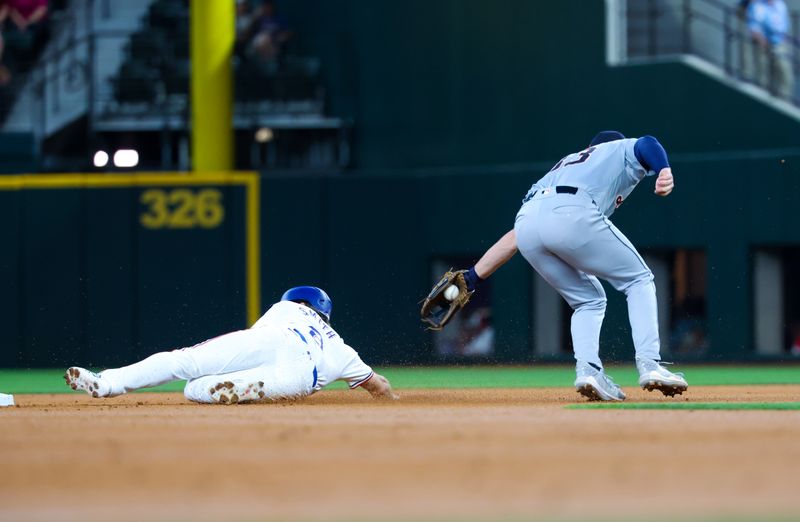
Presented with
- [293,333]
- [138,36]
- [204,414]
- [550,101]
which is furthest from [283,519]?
[138,36]

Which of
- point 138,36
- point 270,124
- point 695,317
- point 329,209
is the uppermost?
point 138,36

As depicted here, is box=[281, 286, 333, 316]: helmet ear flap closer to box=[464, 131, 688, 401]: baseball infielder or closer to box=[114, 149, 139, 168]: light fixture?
box=[464, 131, 688, 401]: baseball infielder

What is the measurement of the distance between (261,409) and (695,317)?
28.5 feet

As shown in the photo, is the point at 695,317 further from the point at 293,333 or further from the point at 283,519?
the point at 283,519

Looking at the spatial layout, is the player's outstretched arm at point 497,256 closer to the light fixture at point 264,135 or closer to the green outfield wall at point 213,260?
the green outfield wall at point 213,260

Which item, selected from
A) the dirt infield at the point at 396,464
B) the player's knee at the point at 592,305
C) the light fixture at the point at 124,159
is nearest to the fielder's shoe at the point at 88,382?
the dirt infield at the point at 396,464

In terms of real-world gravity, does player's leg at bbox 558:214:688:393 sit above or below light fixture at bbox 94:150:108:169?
below

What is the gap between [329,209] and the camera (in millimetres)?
16469

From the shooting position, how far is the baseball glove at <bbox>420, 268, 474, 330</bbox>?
29.6ft

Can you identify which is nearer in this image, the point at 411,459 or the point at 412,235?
the point at 411,459

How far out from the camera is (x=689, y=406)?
7.96 meters

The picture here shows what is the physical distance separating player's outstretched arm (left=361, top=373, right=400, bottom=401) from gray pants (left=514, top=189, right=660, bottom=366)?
1.22 meters

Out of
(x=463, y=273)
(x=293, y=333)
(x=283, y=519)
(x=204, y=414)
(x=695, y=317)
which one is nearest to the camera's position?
(x=283, y=519)

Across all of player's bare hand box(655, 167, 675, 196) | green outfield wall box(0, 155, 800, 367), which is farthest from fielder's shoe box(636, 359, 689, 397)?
green outfield wall box(0, 155, 800, 367)
